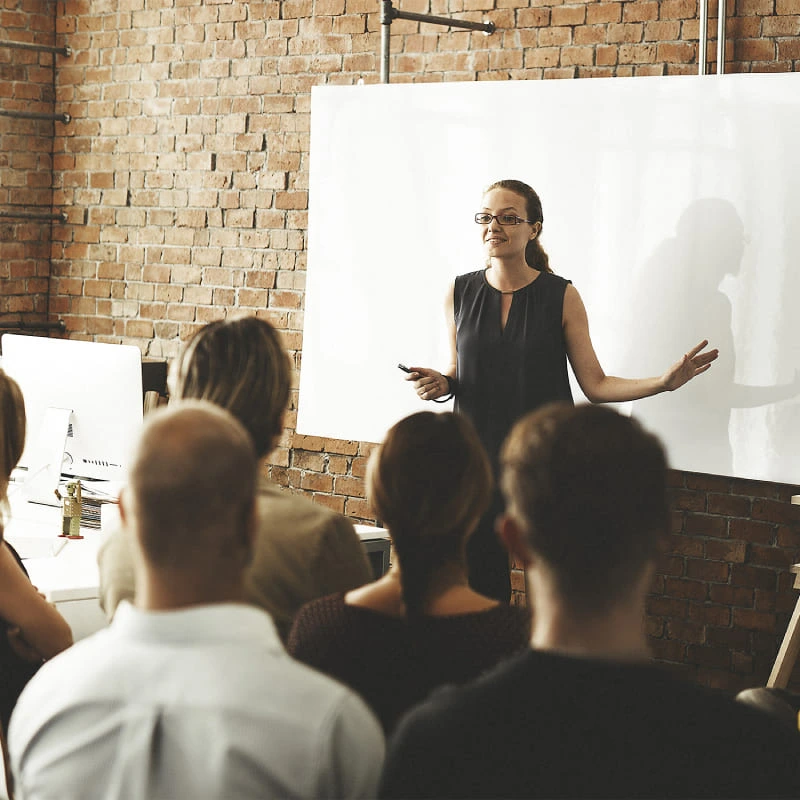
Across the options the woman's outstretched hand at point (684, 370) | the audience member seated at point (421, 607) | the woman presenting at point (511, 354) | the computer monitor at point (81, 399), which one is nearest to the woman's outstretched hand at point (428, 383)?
the woman presenting at point (511, 354)

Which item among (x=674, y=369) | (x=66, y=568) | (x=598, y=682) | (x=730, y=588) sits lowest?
(x=730, y=588)

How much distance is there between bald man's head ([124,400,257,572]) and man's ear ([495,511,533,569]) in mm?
276

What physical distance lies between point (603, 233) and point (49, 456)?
6.13 feet

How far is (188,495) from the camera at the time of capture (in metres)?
1.22

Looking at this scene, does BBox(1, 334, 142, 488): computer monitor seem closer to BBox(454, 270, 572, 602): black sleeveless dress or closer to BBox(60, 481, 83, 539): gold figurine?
BBox(60, 481, 83, 539): gold figurine

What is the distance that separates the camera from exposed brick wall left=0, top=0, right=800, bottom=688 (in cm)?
390

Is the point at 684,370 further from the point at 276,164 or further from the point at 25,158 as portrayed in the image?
the point at 25,158

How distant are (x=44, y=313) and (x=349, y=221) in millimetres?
1978

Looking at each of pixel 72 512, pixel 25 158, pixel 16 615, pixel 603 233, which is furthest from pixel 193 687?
pixel 25 158

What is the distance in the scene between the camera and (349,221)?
4.45 m

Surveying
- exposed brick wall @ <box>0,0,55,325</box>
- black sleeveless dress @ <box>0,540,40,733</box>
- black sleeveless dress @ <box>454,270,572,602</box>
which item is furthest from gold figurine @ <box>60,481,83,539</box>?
exposed brick wall @ <box>0,0,55,325</box>

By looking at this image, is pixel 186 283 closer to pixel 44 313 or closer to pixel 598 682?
pixel 44 313

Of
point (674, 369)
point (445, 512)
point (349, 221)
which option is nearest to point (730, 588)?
point (674, 369)

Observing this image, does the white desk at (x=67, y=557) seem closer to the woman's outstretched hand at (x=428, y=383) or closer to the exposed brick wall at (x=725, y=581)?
the woman's outstretched hand at (x=428, y=383)
